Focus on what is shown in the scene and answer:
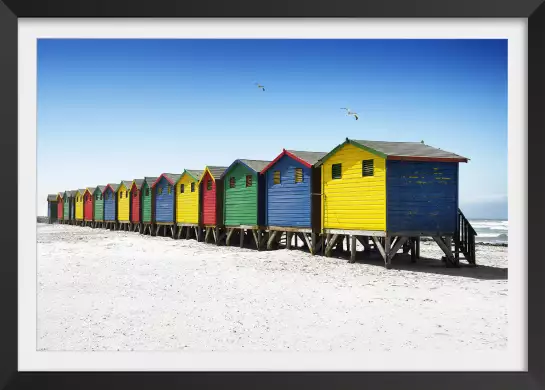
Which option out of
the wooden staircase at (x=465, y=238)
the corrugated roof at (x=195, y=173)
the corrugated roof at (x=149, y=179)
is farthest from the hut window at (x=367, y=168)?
the corrugated roof at (x=149, y=179)

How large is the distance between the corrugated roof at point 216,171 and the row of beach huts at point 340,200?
0.14m

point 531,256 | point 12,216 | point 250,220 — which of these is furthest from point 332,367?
point 250,220

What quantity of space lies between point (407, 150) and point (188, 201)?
16382 millimetres

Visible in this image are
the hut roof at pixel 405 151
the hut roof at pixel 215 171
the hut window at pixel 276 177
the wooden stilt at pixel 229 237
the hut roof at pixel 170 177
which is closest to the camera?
the hut roof at pixel 405 151

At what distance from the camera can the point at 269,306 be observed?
957cm

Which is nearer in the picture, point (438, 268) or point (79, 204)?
point (438, 268)

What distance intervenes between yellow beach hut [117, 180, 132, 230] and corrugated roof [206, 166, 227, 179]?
48.1ft

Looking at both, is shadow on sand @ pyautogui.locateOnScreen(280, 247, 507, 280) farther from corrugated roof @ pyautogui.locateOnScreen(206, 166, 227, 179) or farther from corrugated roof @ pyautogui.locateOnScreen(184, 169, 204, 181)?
corrugated roof @ pyautogui.locateOnScreen(184, 169, 204, 181)

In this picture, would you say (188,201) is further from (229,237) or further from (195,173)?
(229,237)

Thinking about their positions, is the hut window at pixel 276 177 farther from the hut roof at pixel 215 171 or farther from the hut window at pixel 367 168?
the hut roof at pixel 215 171

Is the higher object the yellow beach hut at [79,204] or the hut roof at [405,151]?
the hut roof at [405,151]

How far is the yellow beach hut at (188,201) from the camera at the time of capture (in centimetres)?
2797

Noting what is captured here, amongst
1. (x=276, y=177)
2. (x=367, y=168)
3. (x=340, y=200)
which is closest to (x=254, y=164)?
(x=276, y=177)

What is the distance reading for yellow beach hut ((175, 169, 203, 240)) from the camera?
2797cm
